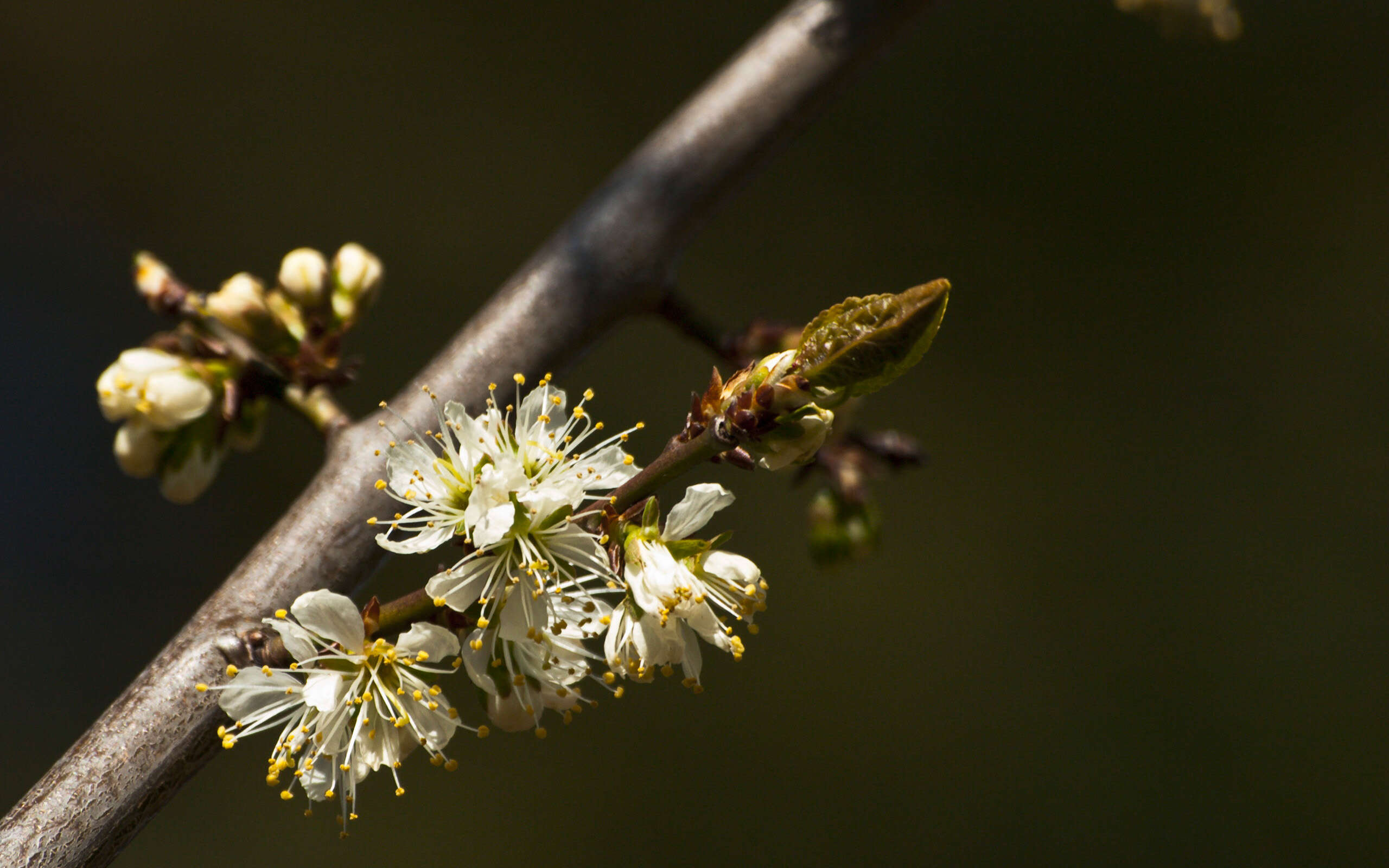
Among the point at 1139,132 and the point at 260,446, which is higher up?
the point at 260,446

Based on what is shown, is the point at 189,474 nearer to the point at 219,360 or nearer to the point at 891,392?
the point at 219,360

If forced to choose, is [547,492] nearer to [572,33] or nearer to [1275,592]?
[572,33]

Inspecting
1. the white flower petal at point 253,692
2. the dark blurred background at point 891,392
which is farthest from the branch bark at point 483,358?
the dark blurred background at point 891,392

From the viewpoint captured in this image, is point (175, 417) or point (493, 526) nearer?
point (493, 526)

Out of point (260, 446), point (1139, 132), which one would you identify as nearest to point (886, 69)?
point (1139, 132)

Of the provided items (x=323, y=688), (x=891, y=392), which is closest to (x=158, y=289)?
(x=323, y=688)

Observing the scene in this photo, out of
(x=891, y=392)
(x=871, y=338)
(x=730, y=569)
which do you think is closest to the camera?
(x=871, y=338)
